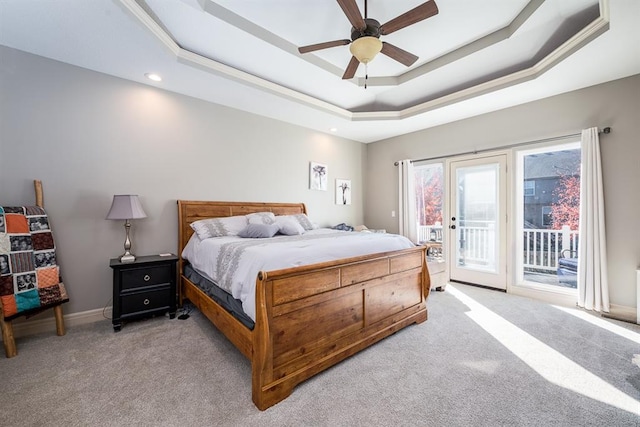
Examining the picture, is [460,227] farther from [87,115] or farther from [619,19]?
[87,115]

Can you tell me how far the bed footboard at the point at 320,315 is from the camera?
162 cm

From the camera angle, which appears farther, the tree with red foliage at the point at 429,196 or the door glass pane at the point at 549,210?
the tree with red foliage at the point at 429,196

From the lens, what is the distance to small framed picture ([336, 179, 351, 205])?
5.28 m

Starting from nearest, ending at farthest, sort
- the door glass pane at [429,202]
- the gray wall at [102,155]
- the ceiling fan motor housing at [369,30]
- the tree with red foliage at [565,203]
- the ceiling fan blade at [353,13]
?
the ceiling fan blade at [353,13] → the ceiling fan motor housing at [369,30] → the gray wall at [102,155] → the tree with red foliage at [565,203] → the door glass pane at [429,202]

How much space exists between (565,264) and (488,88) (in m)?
3.11

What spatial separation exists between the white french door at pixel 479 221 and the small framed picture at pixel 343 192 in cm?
195

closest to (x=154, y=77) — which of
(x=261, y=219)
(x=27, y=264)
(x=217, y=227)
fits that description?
(x=217, y=227)

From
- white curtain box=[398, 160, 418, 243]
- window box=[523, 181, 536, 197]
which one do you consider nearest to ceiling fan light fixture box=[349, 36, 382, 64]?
white curtain box=[398, 160, 418, 243]

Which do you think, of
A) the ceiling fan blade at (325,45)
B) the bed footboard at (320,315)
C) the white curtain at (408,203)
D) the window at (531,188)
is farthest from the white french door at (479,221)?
the ceiling fan blade at (325,45)

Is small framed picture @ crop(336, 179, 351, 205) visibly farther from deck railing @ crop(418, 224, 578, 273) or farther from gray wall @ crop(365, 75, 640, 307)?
gray wall @ crop(365, 75, 640, 307)

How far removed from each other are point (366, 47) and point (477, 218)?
3.49 metres

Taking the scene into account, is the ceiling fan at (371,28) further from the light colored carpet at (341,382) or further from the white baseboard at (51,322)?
the white baseboard at (51,322)

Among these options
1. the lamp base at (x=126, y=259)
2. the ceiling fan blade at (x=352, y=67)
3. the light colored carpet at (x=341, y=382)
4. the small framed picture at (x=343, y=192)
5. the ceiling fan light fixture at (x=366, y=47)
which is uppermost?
the ceiling fan blade at (x=352, y=67)

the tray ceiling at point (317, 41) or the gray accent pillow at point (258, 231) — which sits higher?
the tray ceiling at point (317, 41)
